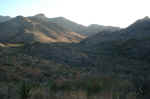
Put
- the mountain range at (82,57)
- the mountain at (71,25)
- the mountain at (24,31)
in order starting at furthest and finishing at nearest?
the mountain at (71,25) → the mountain at (24,31) → the mountain range at (82,57)

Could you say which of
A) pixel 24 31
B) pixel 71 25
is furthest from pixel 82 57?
pixel 71 25

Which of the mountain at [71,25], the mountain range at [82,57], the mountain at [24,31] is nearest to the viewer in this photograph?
the mountain range at [82,57]

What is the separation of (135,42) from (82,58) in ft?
35.5

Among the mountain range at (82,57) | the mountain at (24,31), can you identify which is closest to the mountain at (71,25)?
the mountain range at (82,57)

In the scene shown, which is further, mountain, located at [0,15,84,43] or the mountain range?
mountain, located at [0,15,84,43]

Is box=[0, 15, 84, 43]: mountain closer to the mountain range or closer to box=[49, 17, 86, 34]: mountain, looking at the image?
the mountain range

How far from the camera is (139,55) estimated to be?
22.6 metres

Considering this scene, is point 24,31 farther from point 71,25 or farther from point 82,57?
point 71,25

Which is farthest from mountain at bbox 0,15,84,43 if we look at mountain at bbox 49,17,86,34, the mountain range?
mountain at bbox 49,17,86,34

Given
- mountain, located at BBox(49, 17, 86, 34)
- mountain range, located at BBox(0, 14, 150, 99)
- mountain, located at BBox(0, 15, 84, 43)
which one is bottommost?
mountain range, located at BBox(0, 14, 150, 99)

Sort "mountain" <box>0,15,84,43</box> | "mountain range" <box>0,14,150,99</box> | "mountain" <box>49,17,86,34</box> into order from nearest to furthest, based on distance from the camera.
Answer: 1. "mountain range" <box>0,14,150,99</box>
2. "mountain" <box>0,15,84,43</box>
3. "mountain" <box>49,17,86,34</box>

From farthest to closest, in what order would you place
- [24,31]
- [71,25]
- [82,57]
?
[71,25]
[24,31]
[82,57]

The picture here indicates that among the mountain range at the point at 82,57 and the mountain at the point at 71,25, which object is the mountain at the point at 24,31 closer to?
the mountain range at the point at 82,57

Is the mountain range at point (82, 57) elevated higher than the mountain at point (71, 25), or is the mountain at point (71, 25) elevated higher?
the mountain at point (71, 25)
